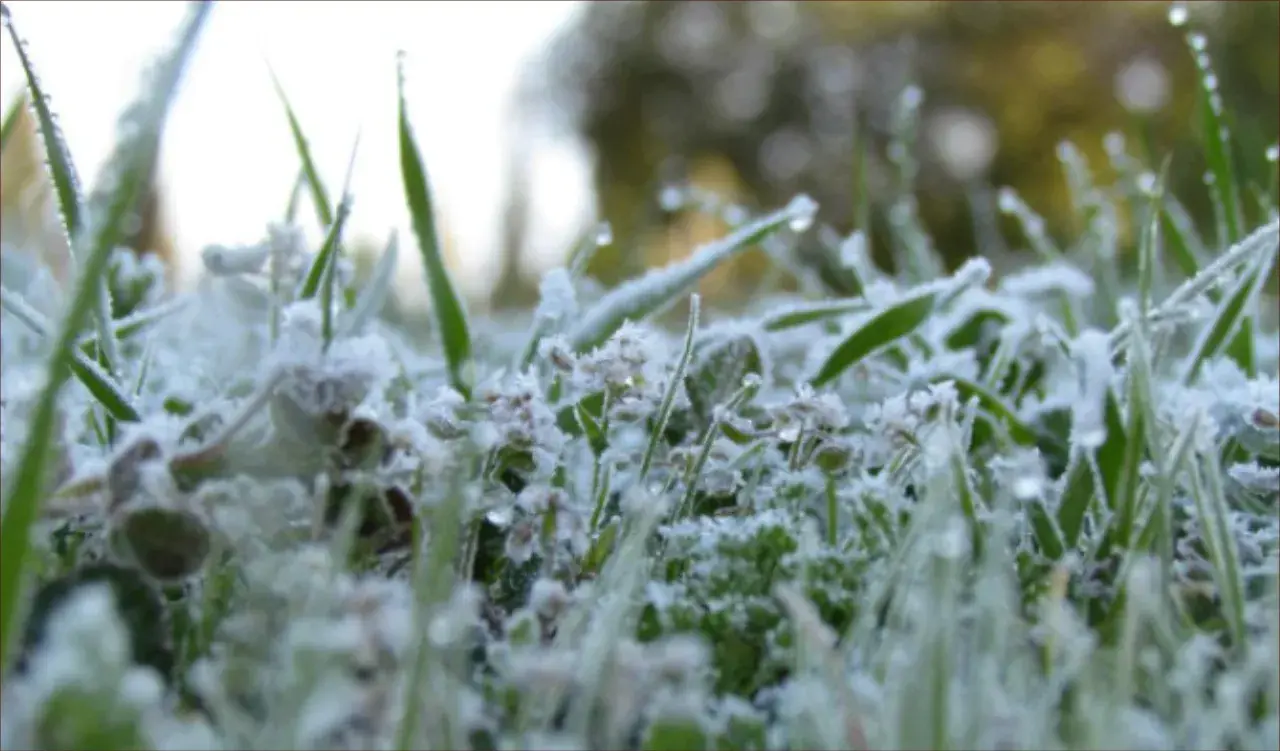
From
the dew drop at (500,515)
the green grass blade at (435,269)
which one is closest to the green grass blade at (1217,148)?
the green grass blade at (435,269)

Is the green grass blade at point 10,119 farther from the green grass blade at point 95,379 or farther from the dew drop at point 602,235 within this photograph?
the dew drop at point 602,235

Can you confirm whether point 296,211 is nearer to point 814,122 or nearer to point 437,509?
point 437,509

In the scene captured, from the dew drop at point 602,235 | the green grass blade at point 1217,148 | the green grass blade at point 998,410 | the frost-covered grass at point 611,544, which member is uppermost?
the green grass blade at point 1217,148

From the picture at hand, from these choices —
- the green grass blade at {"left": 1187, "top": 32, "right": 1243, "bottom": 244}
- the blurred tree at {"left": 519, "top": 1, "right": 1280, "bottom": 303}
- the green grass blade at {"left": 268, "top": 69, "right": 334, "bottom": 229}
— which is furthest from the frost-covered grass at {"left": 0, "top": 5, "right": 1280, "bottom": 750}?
the blurred tree at {"left": 519, "top": 1, "right": 1280, "bottom": 303}

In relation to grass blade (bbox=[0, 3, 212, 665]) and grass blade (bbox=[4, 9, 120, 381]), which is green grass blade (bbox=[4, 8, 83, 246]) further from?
grass blade (bbox=[0, 3, 212, 665])

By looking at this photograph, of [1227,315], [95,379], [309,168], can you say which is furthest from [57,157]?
[1227,315]

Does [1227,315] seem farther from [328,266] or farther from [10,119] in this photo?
[10,119]

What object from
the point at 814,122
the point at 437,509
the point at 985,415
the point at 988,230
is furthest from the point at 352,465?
the point at 814,122
